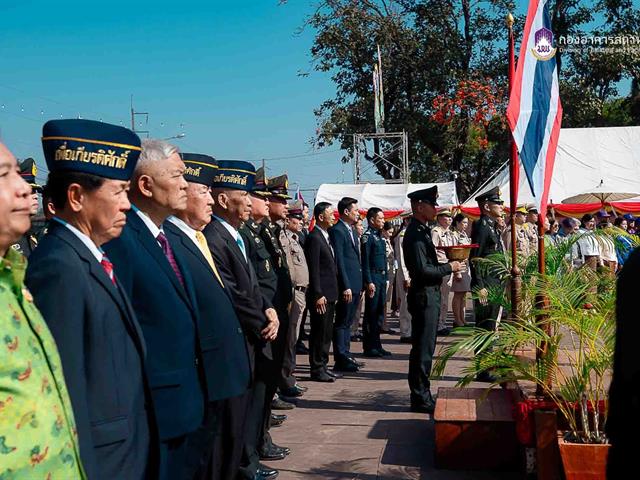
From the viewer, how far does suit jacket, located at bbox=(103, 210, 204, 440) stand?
3439 mm

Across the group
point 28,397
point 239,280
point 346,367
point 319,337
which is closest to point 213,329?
point 239,280

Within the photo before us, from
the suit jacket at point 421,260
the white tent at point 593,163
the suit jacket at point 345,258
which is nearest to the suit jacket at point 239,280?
the suit jacket at point 421,260

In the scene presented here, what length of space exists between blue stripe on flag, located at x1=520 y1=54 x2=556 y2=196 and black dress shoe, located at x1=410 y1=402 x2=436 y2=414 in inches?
99.1

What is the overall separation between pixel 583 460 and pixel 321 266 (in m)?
5.35

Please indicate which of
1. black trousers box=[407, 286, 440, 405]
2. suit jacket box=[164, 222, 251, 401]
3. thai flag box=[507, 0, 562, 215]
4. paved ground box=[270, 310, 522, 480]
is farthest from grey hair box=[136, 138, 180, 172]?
black trousers box=[407, 286, 440, 405]

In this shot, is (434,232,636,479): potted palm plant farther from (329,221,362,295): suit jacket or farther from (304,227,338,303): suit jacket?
(329,221,362,295): suit jacket

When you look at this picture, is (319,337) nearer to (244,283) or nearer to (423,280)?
(423,280)

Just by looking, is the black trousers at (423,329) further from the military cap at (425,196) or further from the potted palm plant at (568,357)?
the potted palm plant at (568,357)

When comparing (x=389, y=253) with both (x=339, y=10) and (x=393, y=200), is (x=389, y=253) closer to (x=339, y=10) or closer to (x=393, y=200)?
(x=393, y=200)

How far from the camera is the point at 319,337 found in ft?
30.7

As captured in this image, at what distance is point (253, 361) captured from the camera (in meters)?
5.18

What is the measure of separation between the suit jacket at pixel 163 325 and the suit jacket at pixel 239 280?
3.80 ft

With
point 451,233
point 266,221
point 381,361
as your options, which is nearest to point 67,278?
point 266,221

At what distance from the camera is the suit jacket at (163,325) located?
11.3 ft
